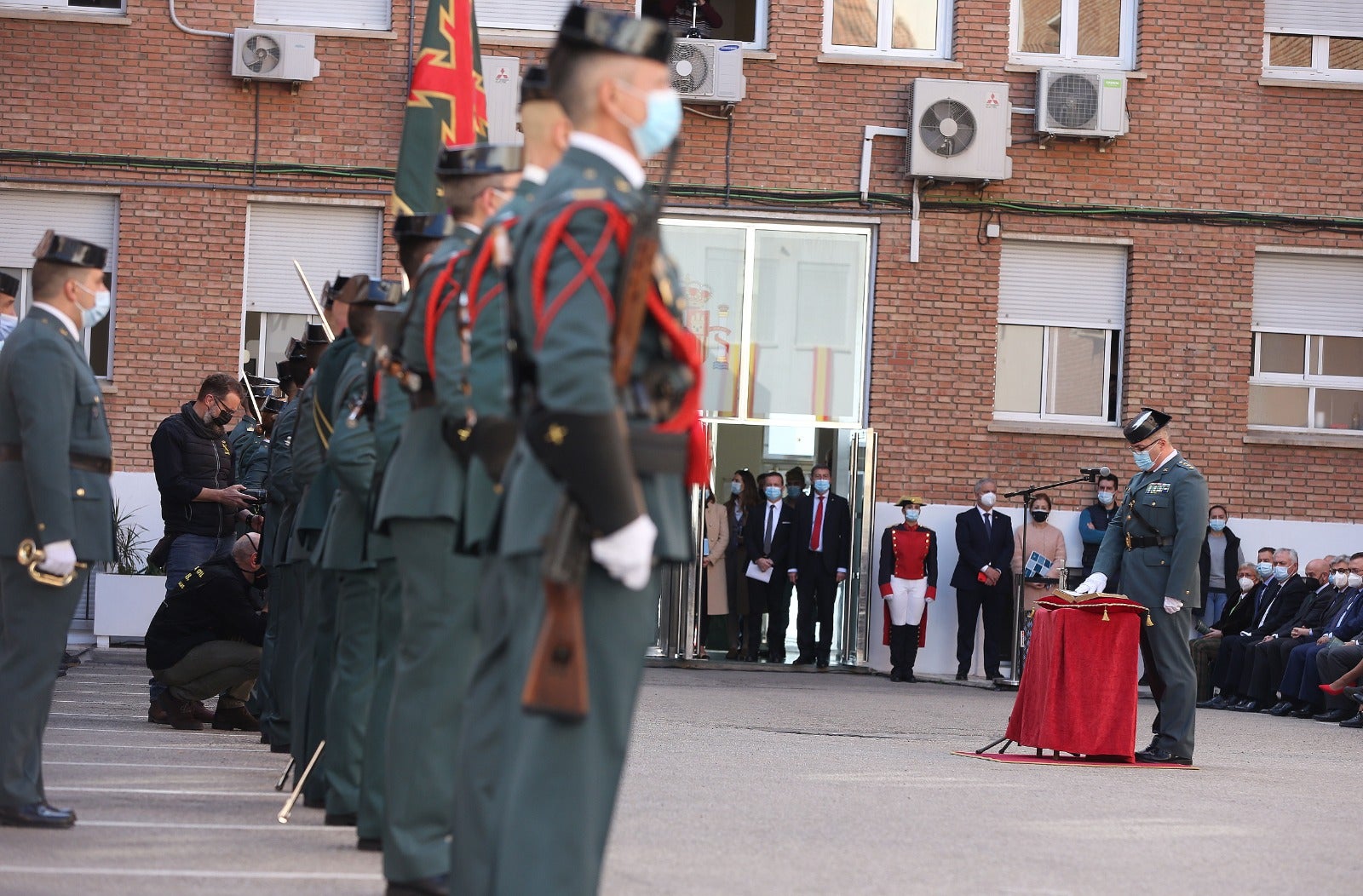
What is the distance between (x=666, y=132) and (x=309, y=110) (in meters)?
16.0

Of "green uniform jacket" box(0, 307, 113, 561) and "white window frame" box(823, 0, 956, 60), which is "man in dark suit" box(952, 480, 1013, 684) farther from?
"green uniform jacket" box(0, 307, 113, 561)

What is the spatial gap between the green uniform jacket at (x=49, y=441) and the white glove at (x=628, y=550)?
3185 millimetres

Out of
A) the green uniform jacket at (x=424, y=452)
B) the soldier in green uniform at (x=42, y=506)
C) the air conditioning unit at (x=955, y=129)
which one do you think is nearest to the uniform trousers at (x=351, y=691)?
the soldier in green uniform at (x=42, y=506)

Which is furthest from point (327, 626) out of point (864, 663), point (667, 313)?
point (864, 663)

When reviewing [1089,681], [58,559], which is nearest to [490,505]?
[58,559]

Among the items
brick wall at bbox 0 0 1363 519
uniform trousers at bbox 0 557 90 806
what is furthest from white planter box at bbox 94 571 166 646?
uniform trousers at bbox 0 557 90 806

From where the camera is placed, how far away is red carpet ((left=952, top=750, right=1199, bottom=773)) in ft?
33.1

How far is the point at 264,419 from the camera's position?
13.1m

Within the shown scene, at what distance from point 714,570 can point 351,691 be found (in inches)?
512

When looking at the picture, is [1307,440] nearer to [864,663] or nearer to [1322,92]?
[1322,92]

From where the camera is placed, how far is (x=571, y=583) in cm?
342

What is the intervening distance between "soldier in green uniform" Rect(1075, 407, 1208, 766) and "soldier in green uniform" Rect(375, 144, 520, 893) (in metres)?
6.31

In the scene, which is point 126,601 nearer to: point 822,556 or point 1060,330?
point 822,556

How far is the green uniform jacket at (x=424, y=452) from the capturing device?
4.83 m
